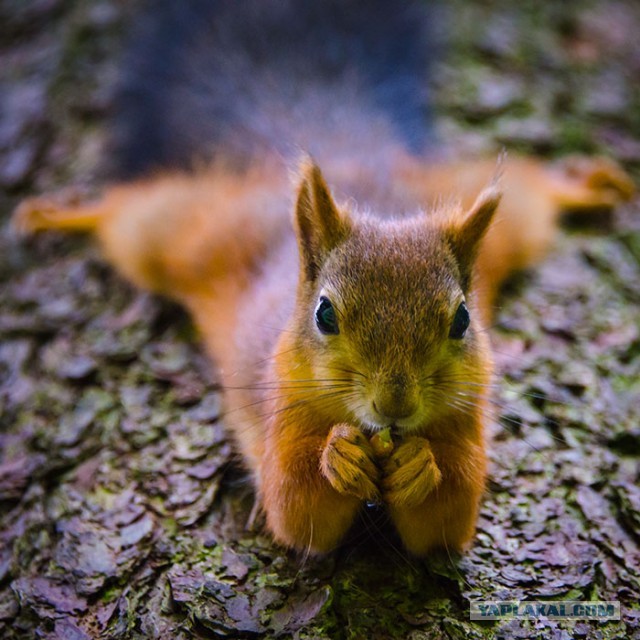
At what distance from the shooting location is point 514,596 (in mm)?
1918

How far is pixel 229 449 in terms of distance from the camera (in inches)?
94.3

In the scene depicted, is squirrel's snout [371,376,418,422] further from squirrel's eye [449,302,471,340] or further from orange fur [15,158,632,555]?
squirrel's eye [449,302,471,340]

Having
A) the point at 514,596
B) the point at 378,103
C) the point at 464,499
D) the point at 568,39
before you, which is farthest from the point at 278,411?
the point at 568,39

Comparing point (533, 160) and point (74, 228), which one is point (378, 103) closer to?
point (533, 160)

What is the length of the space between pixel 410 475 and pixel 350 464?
0.14 meters

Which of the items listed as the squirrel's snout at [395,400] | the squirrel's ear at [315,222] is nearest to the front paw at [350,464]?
the squirrel's snout at [395,400]

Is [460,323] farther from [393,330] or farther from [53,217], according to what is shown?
[53,217]

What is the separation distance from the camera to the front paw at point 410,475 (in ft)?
6.07

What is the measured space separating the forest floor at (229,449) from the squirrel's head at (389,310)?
0.37 m

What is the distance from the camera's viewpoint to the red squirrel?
1.88 metres

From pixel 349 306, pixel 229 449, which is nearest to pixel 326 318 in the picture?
pixel 349 306

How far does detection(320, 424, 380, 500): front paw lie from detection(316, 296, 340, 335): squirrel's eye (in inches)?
9.3

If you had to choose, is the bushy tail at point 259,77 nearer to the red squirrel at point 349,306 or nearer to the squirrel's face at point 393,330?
the red squirrel at point 349,306

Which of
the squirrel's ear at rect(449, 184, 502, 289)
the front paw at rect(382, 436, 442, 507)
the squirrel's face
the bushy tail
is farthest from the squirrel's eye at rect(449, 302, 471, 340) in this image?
the bushy tail
